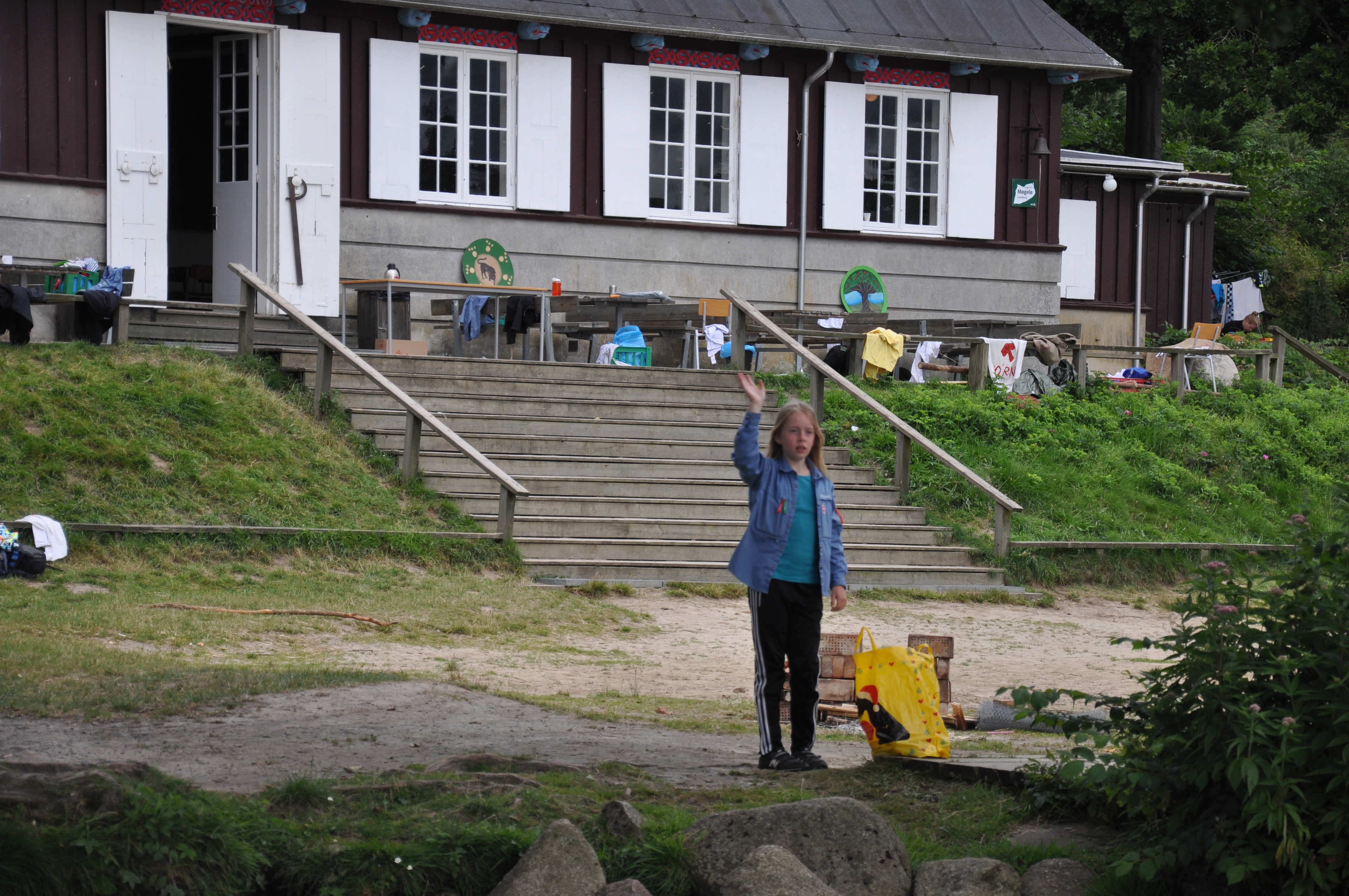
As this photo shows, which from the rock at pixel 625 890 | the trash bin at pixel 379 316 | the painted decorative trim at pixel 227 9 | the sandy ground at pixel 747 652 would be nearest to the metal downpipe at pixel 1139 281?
the sandy ground at pixel 747 652

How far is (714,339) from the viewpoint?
56.7 ft

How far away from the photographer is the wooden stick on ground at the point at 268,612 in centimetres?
995

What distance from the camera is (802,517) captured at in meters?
6.73

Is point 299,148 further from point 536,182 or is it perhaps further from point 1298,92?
point 1298,92

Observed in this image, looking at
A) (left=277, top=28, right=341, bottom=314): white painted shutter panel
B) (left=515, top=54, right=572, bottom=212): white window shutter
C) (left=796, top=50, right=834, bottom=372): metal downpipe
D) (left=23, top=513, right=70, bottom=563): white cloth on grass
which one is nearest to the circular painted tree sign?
(left=796, top=50, right=834, bottom=372): metal downpipe

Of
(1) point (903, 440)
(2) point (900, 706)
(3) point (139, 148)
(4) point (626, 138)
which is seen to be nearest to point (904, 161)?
(4) point (626, 138)

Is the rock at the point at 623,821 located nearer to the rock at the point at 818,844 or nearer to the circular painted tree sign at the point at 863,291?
the rock at the point at 818,844

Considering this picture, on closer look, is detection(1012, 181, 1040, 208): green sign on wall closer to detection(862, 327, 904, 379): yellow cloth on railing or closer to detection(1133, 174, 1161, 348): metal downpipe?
detection(1133, 174, 1161, 348): metal downpipe

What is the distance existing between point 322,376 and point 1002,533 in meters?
6.16

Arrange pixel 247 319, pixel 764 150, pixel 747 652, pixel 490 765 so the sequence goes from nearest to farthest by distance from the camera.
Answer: pixel 490 765, pixel 747 652, pixel 247 319, pixel 764 150

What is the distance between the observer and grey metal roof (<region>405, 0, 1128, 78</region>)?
1823 cm

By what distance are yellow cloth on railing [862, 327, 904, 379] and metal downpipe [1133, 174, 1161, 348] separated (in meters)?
8.52

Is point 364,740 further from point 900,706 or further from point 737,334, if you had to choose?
point 737,334

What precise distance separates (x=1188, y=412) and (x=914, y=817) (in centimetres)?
→ 1315
